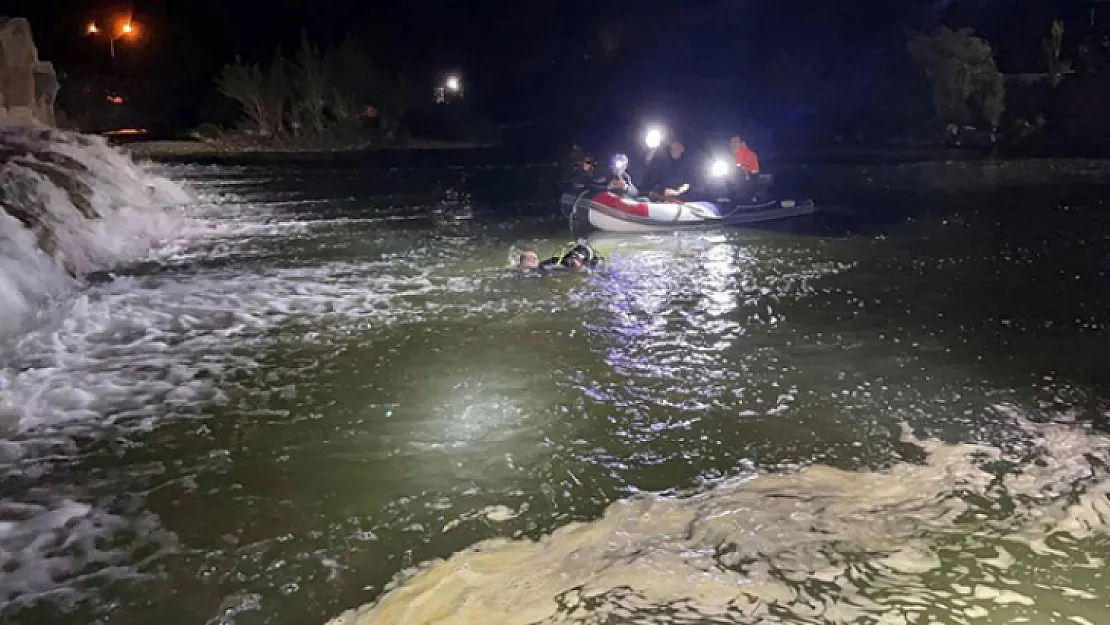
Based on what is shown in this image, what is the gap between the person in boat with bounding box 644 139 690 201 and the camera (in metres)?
15.8

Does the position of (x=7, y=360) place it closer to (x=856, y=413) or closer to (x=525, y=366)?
(x=525, y=366)

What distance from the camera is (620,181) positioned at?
1503 centimetres

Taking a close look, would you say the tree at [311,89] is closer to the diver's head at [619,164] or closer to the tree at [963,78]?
the tree at [963,78]

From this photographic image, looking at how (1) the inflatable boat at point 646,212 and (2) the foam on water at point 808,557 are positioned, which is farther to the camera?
(1) the inflatable boat at point 646,212

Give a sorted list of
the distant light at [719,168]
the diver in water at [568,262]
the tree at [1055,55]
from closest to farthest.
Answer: the diver in water at [568,262]
the distant light at [719,168]
the tree at [1055,55]

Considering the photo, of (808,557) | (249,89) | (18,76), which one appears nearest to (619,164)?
(808,557)

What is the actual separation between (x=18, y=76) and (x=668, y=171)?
15397mm

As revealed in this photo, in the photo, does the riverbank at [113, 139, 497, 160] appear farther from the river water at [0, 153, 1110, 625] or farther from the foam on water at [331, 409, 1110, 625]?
the foam on water at [331, 409, 1110, 625]

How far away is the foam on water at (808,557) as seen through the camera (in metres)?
4.37

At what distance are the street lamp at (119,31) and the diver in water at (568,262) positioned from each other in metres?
34.6

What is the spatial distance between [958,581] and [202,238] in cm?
1270

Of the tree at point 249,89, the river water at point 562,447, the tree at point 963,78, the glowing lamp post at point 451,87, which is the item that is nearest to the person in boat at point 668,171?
the river water at point 562,447

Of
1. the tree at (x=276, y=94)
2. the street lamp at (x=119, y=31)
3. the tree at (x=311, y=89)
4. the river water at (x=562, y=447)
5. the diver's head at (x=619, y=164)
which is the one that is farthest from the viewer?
the street lamp at (x=119, y=31)

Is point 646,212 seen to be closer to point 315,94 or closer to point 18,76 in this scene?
point 18,76
